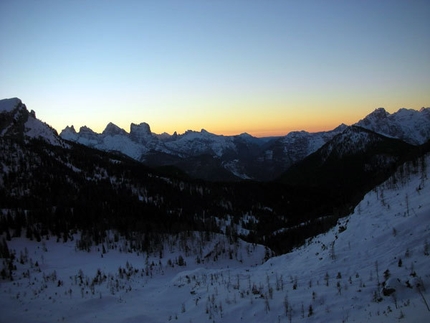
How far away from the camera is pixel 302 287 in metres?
13.9

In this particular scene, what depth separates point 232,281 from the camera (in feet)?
61.8

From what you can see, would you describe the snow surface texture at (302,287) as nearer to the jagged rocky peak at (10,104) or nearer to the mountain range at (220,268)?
the mountain range at (220,268)

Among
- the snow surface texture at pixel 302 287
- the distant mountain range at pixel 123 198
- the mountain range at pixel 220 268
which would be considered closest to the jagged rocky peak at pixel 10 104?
the distant mountain range at pixel 123 198

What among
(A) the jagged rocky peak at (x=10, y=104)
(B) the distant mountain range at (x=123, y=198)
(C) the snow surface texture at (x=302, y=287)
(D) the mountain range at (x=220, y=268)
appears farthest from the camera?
(A) the jagged rocky peak at (x=10, y=104)

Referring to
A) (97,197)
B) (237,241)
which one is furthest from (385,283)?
(97,197)

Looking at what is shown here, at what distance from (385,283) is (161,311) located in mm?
10304

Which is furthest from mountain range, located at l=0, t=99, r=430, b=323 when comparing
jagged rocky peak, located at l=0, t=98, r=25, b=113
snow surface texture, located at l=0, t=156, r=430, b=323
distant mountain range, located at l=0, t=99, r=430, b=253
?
jagged rocky peak, located at l=0, t=98, r=25, b=113

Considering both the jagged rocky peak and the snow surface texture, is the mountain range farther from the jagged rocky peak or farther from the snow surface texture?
the jagged rocky peak

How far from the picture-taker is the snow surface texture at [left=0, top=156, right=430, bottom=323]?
35.1 feet

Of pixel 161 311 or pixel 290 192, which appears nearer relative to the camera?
pixel 161 311

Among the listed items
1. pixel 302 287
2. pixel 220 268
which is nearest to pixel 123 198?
pixel 220 268

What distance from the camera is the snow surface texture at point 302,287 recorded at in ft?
35.1

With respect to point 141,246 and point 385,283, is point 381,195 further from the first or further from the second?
point 141,246

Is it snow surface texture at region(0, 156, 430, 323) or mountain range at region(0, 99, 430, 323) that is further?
mountain range at region(0, 99, 430, 323)
